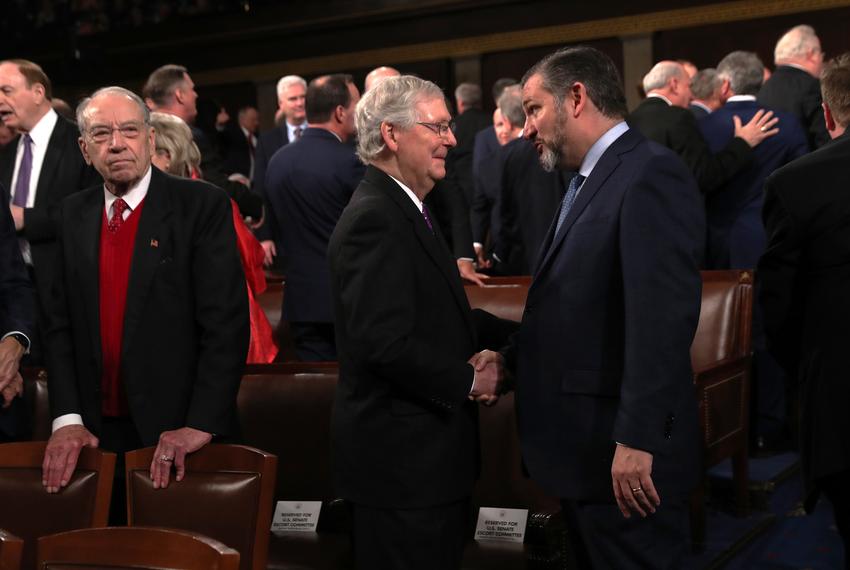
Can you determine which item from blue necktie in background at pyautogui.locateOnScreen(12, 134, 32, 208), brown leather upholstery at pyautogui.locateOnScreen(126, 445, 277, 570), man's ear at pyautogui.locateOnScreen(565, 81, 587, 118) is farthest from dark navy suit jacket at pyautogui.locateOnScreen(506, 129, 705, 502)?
blue necktie in background at pyautogui.locateOnScreen(12, 134, 32, 208)

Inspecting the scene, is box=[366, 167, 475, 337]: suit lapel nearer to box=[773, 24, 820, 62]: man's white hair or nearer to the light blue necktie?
the light blue necktie

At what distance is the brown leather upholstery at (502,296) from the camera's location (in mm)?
4184

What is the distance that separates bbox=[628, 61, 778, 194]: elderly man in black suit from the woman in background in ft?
6.44

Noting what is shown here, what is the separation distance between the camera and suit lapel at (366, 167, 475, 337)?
2367 mm

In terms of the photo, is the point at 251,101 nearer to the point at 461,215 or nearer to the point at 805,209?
the point at 461,215

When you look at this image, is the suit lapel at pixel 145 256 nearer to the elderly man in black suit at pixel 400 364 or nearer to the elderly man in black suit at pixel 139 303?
the elderly man in black suit at pixel 139 303

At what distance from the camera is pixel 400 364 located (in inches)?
89.4

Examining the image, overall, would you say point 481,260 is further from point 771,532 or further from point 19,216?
point 19,216

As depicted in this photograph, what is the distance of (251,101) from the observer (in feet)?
41.0

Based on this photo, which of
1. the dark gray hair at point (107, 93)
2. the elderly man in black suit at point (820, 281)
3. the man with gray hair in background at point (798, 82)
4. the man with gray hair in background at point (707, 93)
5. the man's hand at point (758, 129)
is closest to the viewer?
the elderly man in black suit at point (820, 281)

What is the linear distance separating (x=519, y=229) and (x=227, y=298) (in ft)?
8.92

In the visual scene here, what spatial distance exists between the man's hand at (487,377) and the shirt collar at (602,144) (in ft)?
1.51

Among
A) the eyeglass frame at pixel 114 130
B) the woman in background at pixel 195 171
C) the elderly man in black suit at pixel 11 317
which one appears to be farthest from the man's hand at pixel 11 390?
the woman in background at pixel 195 171

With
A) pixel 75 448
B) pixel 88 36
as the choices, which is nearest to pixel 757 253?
pixel 75 448
